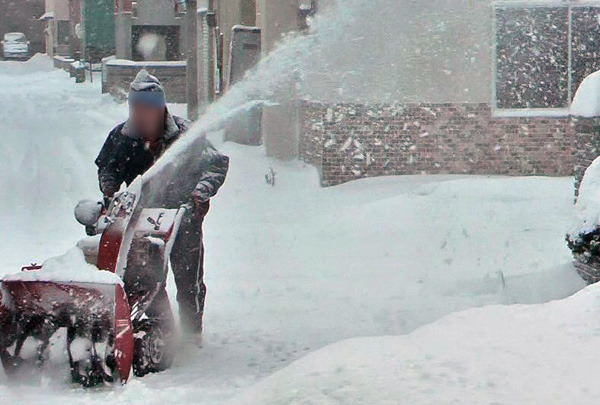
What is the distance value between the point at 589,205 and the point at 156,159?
8.50 ft

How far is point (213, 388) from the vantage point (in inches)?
239

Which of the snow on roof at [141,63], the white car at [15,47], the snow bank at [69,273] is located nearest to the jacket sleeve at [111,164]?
the snow bank at [69,273]

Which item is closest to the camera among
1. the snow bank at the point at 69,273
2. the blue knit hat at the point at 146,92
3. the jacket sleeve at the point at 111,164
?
the snow bank at the point at 69,273

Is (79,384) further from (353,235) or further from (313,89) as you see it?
(313,89)

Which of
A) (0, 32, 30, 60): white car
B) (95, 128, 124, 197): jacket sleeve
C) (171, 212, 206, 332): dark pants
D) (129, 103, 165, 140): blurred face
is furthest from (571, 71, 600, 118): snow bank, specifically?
(0, 32, 30, 60): white car

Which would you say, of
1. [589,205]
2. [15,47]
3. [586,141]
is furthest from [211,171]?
[15,47]

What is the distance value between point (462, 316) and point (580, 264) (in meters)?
3.49

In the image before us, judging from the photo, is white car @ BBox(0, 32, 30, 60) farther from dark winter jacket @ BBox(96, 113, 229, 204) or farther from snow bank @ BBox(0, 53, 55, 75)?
dark winter jacket @ BBox(96, 113, 229, 204)

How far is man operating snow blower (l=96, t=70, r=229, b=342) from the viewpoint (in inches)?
266

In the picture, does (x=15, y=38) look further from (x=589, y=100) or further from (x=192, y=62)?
(x=589, y=100)

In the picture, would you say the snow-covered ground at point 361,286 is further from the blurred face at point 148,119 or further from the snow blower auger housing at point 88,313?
the blurred face at point 148,119

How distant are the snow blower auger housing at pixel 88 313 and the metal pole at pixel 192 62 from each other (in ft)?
48.1

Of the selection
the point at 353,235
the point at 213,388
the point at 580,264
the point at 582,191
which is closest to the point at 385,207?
the point at 353,235

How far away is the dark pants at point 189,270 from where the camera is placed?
280 inches
